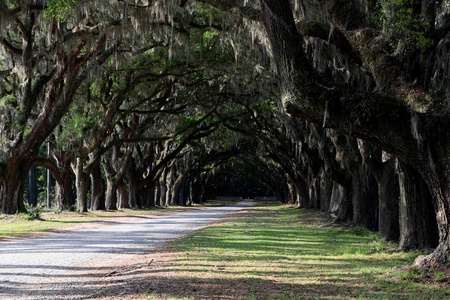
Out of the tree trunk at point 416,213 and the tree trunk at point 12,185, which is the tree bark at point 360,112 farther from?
the tree trunk at point 12,185

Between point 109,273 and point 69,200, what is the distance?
20.8 meters

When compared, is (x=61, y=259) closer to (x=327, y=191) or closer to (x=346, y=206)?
(x=346, y=206)

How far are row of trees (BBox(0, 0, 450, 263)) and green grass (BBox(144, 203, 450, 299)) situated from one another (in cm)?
90

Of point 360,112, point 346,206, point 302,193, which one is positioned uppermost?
point 360,112

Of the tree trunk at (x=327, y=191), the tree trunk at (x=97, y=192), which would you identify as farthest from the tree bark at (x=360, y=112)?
the tree trunk at (x=97, y=192)

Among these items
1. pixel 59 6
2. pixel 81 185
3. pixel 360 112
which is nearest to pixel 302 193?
pixel 81 185

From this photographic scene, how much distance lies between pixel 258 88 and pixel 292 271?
1338 centimetres

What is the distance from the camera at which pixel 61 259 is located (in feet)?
31.3

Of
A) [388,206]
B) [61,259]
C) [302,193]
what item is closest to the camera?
[61,259]

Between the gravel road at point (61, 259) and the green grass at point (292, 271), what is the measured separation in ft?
3.82

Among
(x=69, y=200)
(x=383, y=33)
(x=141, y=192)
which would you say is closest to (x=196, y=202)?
(x=141, y=192)

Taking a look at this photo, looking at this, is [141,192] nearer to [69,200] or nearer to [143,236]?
[69,200]

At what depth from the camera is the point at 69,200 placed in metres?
27.7

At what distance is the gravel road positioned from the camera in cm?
679
